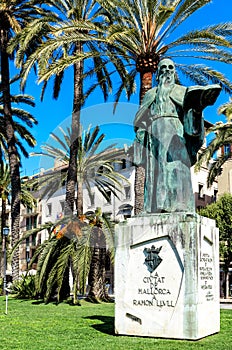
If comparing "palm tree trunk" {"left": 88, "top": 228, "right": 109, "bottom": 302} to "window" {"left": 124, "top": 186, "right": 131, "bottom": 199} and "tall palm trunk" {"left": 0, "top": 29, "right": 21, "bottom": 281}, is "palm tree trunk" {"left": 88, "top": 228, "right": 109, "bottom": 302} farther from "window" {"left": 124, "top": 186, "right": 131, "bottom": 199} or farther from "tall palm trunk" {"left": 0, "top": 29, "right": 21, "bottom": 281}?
"window" {"left": 124, "top": 186, "right": 131, "bottom": 199}

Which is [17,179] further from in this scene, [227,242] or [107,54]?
[227,242]

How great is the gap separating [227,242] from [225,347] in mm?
28642

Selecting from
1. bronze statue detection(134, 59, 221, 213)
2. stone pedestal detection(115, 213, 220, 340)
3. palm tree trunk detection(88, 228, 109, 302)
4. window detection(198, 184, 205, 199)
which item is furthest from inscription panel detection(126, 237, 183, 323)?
window detection(198, 184, 205, 199)

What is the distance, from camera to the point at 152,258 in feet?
26.4

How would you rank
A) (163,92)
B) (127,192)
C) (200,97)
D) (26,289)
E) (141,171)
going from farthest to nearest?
1. (127,192)
2. (26,289)
3. (141,171)
4. (163,92)
5. (200,97)

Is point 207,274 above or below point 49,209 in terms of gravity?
below

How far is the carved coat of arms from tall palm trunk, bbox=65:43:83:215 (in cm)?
1269

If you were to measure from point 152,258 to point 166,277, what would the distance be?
14.4 inches

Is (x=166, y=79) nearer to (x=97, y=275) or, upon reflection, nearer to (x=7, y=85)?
(x=97, y=275)

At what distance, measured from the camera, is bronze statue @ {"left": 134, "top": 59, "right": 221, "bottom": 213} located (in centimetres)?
832

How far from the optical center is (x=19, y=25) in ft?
80.1

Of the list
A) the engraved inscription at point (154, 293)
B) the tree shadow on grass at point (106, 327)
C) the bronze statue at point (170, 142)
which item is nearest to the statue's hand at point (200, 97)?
the bronze statue at point (170, 142)

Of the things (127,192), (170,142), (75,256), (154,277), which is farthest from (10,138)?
(154,277)

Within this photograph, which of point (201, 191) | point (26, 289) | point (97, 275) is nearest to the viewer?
point (97, 275)
